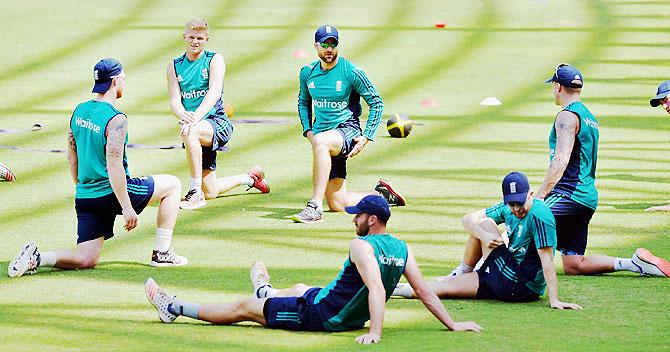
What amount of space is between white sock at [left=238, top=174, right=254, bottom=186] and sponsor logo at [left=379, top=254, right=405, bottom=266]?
625 centimetres

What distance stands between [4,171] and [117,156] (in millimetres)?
5029

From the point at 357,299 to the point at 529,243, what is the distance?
164 centimetres

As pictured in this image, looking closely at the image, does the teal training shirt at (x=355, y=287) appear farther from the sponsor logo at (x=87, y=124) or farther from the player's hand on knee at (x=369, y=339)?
the sponsor logo at (x=87, y=124)

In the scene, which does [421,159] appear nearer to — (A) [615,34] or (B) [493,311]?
(B) [493,311]

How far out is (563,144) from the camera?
9.90 m

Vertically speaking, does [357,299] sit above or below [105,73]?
below

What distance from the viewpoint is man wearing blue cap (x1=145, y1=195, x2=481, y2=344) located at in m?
7.69

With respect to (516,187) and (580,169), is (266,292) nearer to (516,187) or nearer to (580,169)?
(516,187)

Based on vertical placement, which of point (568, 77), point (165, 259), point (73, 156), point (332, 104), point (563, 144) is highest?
point (332, 104)

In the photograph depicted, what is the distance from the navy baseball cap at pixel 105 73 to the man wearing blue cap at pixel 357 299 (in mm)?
2378

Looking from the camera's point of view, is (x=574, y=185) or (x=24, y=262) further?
(x=574, y=185)

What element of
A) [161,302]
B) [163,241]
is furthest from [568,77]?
[161,302]

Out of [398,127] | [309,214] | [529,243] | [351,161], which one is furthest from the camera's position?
[398,127]

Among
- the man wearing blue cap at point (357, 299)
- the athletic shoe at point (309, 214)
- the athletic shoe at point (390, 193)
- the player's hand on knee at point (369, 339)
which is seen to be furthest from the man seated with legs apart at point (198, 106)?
the player's hand on knee at point (369, 339)
